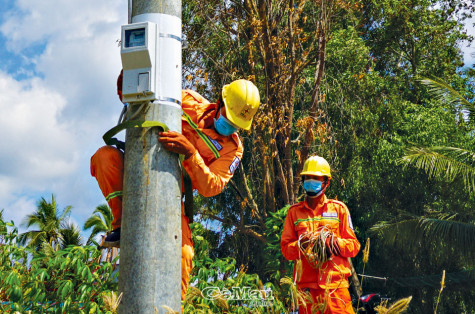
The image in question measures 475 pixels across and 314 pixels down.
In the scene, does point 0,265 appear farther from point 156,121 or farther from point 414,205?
point 414,205

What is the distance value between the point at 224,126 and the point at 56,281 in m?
2.99

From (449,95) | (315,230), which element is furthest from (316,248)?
(449,95)

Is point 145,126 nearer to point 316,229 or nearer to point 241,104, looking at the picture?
point 241,104

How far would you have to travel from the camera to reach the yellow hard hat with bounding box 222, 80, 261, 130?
3861 mm

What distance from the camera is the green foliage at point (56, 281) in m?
5.33

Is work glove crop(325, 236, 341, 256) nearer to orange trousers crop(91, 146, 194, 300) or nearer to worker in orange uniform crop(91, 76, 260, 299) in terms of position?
worker in orange uniform crop(91, 76, 260, 299)

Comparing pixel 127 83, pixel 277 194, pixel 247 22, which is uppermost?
pixel 247 22

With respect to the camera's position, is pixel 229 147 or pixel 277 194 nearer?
pixel 229 147

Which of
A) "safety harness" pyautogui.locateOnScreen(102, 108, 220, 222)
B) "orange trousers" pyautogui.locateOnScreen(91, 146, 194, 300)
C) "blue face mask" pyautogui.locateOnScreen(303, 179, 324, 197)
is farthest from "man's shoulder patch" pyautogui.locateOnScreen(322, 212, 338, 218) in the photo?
"orange trousers" pyautogui.locateOnScreen(91, 146, 194, 300)

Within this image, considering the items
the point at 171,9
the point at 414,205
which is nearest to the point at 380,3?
the point at 414,205

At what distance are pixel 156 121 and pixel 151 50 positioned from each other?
318 mm

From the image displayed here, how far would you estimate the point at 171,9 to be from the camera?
2.82 metres

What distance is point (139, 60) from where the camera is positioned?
2.73m

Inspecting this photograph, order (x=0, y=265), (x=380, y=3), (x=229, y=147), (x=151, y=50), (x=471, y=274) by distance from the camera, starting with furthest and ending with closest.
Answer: (x=380, y=3), (x=471, y=274), (x=0, y=265), (x=229, y=147), (x=151, y=50)
